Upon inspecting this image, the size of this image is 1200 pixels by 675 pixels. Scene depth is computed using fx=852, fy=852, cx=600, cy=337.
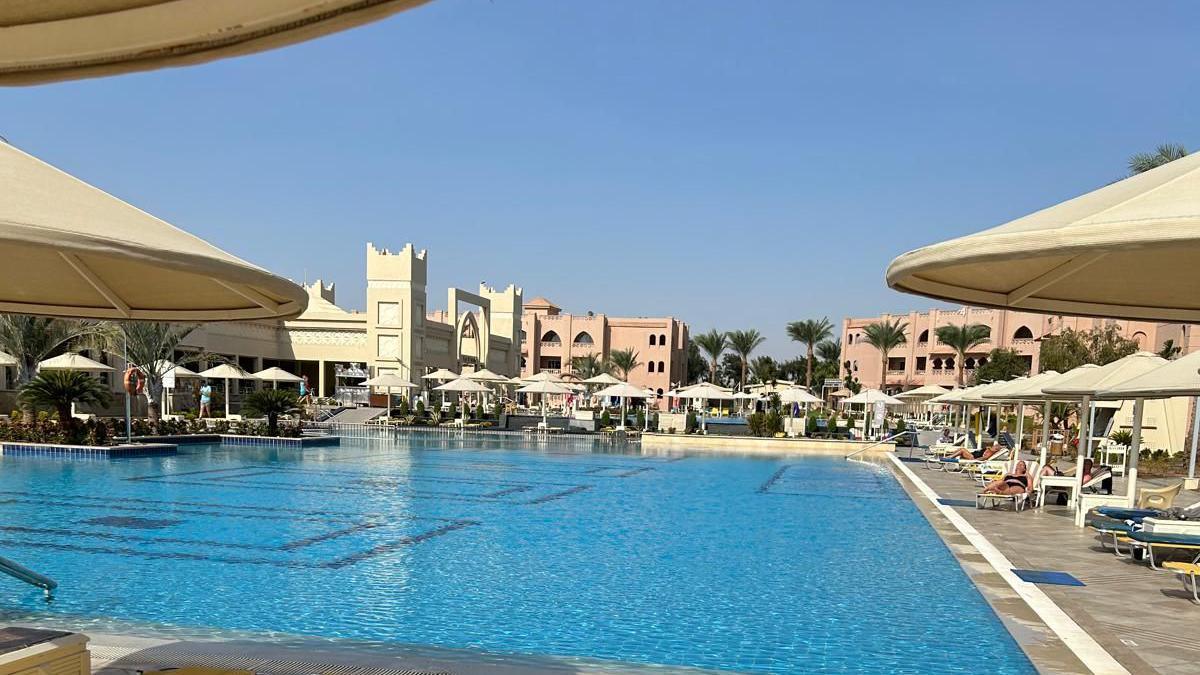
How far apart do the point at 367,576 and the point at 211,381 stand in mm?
34242

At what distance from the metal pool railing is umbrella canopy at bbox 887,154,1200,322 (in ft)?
79.6

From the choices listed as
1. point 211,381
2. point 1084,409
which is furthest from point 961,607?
point 211,381

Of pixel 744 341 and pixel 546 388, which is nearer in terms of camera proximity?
pixel 546 388

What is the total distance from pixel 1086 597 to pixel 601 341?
6453cm

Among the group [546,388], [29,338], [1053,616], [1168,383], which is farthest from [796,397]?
[29,338]

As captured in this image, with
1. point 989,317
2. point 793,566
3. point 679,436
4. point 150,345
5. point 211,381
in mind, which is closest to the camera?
point 793,566

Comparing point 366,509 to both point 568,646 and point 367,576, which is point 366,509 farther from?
point 568,646

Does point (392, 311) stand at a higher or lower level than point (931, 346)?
higher

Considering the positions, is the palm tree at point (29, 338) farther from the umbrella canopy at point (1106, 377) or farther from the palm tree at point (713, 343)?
the palm tree at point (713, 343)

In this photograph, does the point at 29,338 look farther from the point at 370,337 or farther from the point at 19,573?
the point at 19,573

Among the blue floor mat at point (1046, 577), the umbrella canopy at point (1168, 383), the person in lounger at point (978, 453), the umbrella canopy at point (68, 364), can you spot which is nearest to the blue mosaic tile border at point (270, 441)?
the umbrella canopy at point (68, 364)

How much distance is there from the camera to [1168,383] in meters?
8.64

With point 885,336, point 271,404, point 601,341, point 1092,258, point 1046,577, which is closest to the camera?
point 1092,258

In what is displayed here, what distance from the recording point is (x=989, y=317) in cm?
6081
